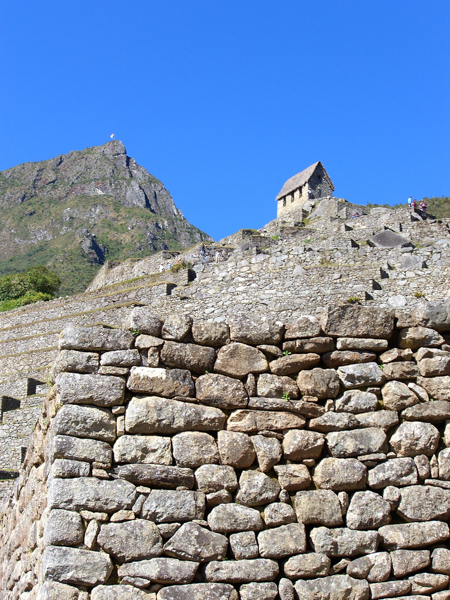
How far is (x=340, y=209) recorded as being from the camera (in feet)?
123

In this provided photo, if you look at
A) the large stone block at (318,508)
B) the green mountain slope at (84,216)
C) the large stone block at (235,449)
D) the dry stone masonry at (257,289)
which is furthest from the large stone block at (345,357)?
the green mountain slope at (84,216)

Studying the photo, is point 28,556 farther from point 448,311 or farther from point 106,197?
point 106,197

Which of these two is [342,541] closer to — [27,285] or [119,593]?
[119,593]

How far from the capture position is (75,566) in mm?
5137

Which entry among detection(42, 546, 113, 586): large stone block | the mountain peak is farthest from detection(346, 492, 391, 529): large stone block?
the mountain peak

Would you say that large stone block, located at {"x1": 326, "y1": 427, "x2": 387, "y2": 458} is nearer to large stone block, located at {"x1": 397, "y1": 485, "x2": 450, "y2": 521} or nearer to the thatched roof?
large stone block, located at {"x1": 397, "y1": 485, "x2": 450, "y2": 521}

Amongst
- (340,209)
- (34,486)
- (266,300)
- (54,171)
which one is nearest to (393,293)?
(266,300)

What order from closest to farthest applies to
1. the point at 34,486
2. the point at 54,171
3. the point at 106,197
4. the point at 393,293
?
the point at 34,486 → the point at 393,293 → the point at 106,197 → the point at 54,171

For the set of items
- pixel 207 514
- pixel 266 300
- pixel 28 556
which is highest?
pixel 266 300

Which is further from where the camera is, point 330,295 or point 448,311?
point 330,295

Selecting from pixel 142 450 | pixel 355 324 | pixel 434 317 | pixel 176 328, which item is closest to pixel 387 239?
pixel 434 317

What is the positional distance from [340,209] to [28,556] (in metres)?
33.6

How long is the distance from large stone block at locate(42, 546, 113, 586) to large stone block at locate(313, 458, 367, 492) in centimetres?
213

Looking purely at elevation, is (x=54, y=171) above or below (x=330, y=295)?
above
